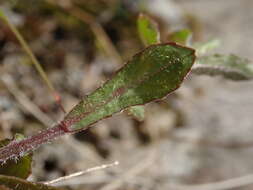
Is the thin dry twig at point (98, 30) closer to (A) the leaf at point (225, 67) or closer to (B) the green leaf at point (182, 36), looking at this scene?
(B) the green leaf at point (182, 36)

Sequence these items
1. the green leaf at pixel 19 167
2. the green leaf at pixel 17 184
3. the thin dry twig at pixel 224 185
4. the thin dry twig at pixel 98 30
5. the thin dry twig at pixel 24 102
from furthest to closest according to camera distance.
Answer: the thin dry twig at pixel 98 30 → the thin dry twig at pixel 224 185 → the thin dry twig at pixel 24 102 → the green leaf at pixel 19 167 → the green leaf at pixel 17 184

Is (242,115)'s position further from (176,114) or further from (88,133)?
(88,133)

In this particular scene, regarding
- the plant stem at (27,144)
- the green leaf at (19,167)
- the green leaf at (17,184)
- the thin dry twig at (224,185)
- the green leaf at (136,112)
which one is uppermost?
the thin dry twig at (224,185)

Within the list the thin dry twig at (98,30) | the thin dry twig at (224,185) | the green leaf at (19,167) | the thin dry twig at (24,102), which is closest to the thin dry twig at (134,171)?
the thin dry twig at (224,185)

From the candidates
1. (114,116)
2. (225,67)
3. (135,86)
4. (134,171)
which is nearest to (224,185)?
(134,171)

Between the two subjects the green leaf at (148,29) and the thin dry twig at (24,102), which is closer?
the green leaf at (148,29)

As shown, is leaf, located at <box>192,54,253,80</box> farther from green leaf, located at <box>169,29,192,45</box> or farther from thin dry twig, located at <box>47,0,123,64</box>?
thin dry twig, located at <box>47,0,123,64</box>
